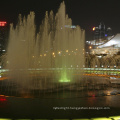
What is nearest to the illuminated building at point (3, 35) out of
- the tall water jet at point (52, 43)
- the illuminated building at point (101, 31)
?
the tall water jet at point (52, 43)

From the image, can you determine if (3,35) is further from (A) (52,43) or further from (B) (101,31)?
Result: (B) (101,31)

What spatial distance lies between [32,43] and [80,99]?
16235mm

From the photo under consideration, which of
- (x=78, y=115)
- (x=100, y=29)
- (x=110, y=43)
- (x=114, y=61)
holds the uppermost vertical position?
(x=100, y=29)

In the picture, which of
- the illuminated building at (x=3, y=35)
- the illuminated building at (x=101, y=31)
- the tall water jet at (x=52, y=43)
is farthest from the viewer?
the illuminated building at (x=101, y=31)

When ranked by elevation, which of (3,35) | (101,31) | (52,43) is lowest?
(52,43)

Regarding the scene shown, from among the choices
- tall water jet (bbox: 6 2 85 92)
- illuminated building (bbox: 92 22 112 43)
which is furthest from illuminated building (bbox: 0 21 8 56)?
illuminated building (bbox: 92 22 112 43)

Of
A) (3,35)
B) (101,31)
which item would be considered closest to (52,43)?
(3,35)

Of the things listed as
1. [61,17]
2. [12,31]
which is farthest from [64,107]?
[12,31]

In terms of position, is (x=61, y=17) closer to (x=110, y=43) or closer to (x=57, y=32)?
(x=57, y=32)

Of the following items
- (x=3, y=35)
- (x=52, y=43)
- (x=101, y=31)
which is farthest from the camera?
(x=101, y=31)

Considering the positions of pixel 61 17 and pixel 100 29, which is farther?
pixel 100 29

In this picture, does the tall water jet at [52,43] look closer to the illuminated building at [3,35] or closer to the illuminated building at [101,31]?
the illuminated building at [3,35]

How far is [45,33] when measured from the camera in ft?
62.9

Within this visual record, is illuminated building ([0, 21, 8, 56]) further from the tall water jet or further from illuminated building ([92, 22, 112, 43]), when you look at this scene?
illuminated building ([92, 22, 112, 43])
